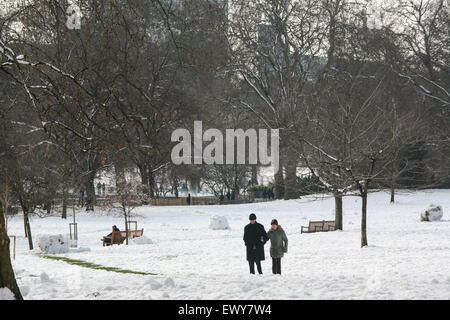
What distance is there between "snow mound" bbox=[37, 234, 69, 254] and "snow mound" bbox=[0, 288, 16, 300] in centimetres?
1553

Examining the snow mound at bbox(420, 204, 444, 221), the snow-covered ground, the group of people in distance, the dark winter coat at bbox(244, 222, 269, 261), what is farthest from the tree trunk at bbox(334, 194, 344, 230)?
the dark winter coat at bbox(244, 222, 269, 261)

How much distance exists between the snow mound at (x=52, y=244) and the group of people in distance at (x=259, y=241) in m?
12.3

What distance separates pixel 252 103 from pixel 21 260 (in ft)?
105

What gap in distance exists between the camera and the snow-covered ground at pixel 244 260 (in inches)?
391

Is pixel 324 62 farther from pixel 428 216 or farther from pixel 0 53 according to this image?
pixel 0 53

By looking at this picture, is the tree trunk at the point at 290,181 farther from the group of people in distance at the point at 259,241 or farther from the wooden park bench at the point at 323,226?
the group of people in distance at the point at 259,241

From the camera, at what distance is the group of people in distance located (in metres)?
13.1

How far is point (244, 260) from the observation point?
1922cm

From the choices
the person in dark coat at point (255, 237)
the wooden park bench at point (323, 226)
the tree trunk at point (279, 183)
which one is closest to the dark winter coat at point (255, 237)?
the person in dark coat at point (255, 237)

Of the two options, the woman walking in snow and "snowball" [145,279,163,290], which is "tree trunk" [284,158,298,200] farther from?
"snowball" [145,279,163,290]

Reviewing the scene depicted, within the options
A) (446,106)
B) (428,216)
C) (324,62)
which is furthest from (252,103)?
(428,216)

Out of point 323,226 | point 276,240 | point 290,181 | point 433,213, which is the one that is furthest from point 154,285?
point 290,181

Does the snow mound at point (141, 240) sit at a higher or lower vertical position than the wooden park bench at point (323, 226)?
lower

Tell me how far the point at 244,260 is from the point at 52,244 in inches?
323
